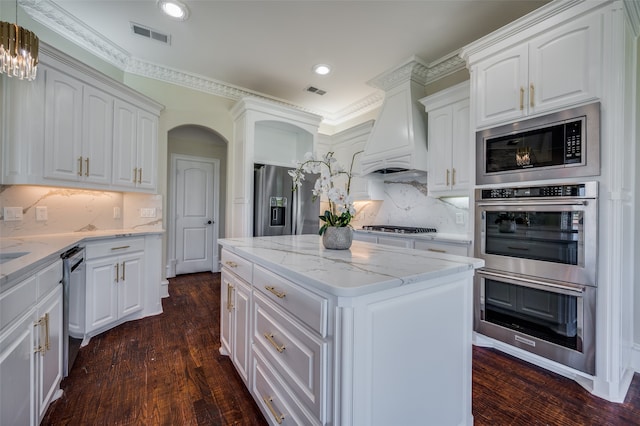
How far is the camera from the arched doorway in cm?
470

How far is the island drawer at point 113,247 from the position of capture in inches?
92.4

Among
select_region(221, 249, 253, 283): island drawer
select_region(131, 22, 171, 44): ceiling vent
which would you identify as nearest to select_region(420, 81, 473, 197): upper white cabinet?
select_region(221, 249, 253, 283): island drawer

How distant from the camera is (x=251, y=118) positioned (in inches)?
145

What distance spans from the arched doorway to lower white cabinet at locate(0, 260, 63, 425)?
3202 millimetres

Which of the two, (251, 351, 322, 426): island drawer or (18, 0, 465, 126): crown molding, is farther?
(18, 0, 465, 126): crown molding

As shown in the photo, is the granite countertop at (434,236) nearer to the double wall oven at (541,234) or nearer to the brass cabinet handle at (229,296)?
the double wall oven at (541,234)

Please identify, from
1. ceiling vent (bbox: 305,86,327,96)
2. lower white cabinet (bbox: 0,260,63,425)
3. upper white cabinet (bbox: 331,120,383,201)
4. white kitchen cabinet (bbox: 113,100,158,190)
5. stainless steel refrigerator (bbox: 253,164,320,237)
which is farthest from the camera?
upper white cabinet (bbox: 331,120,383,201)

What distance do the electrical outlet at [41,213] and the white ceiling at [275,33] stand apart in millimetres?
1724

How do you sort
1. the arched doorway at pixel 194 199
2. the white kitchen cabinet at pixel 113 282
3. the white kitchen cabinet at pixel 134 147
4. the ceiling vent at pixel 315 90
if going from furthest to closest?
1. the arched doorway at pixel 194 199
2. the ceiling vent at pixel 315 90
3. the white kitchen cabinet at pixel 134 147
4. the white kitchen cabinet at pixel 113 282

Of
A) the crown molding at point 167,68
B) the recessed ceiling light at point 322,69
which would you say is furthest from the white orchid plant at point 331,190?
the crown molding at point 167,68

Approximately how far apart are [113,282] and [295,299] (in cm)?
233

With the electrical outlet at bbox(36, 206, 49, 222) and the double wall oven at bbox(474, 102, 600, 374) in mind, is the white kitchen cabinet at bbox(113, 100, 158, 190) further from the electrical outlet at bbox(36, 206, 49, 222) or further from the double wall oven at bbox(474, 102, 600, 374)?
the double wall oven at bbox(474, 102, 600, 374)

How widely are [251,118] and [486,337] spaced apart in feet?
11.7

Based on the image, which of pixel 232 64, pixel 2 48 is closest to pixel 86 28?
pixel 232 64
